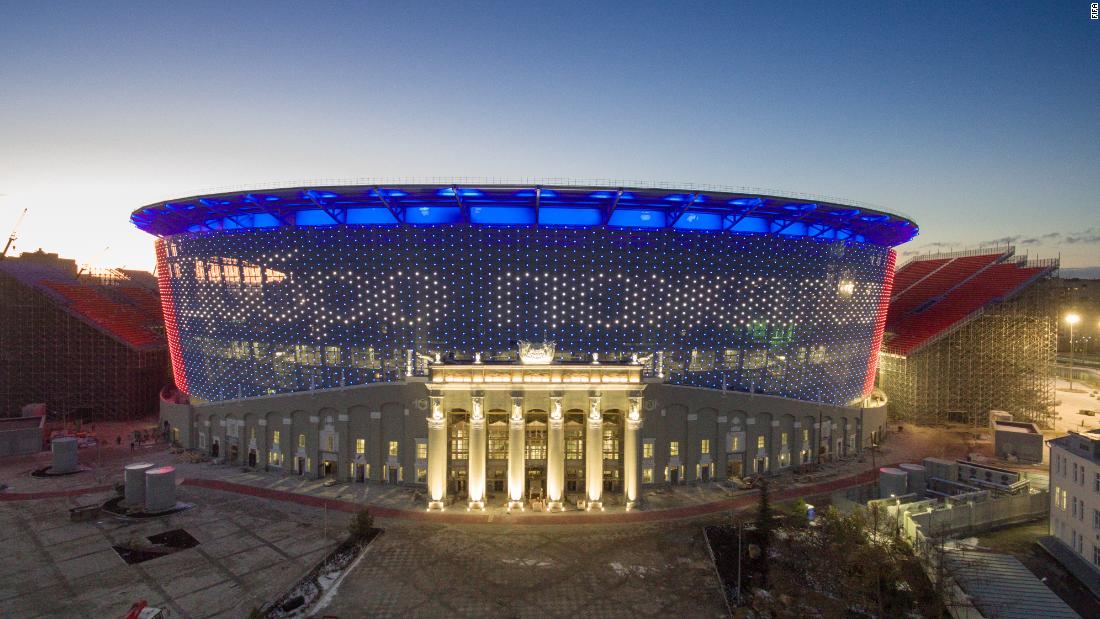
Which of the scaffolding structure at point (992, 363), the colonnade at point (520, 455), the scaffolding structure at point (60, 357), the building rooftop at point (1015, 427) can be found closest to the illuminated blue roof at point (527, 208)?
the colonnade at point (520, 455)

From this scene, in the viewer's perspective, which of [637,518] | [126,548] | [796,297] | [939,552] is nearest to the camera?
[939,552]

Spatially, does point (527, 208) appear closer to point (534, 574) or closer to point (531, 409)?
point (531, 409)

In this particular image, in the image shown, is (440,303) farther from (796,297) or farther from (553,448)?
(796,297)

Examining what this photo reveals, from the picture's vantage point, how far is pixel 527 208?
45781 millimetres

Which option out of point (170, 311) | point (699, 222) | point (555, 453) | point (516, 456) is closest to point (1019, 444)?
point (699, 222)

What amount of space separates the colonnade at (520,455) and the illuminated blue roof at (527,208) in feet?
47.1

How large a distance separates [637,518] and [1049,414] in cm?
5870

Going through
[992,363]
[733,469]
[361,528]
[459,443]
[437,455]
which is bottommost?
[733,469]

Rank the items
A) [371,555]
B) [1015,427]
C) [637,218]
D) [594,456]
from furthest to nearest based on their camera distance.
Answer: [1015,427]
[637,218]
[594,456]
[371,555]

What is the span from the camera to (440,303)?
1807 inches

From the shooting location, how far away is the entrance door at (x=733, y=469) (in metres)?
47.5

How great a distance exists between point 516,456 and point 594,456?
18.2 ft

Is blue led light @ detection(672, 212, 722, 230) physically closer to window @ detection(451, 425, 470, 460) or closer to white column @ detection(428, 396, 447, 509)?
window @ detection(451, 425, 470, 460)

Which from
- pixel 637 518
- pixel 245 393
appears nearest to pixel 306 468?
pixel 245 393
